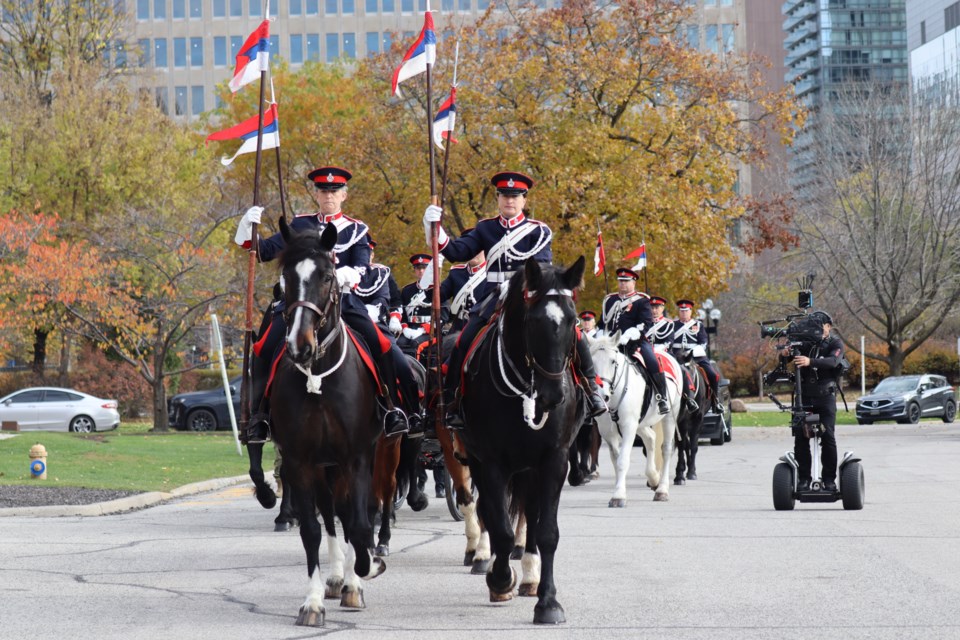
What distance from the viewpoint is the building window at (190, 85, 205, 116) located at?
3789 inches

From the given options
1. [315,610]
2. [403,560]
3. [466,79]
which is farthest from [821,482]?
[466,79]

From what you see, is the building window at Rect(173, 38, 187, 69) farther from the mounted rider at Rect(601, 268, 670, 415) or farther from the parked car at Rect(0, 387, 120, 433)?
the mounted rider at Rect(601, 268, 670, 415)

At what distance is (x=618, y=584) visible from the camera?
9.70 metres

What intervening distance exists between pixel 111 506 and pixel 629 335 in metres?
6.74

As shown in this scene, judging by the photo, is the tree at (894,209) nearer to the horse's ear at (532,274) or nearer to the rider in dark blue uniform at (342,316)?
the rider in dark blue uniform at (342,316)

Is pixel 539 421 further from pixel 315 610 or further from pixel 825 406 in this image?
pixel 825 406

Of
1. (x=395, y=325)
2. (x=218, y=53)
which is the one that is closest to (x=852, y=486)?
(x=395, y=325)

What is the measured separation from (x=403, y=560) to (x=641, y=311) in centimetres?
713

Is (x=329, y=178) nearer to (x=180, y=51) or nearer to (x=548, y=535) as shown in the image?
(x=548, y=535)

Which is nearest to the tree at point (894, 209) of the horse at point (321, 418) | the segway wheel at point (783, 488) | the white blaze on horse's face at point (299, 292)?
the segway wheel at point (783, 488)

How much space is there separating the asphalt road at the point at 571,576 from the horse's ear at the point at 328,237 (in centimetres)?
231

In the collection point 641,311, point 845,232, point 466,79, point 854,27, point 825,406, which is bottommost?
point 825,406

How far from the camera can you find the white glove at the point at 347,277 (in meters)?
9.28

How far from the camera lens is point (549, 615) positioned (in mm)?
8188
